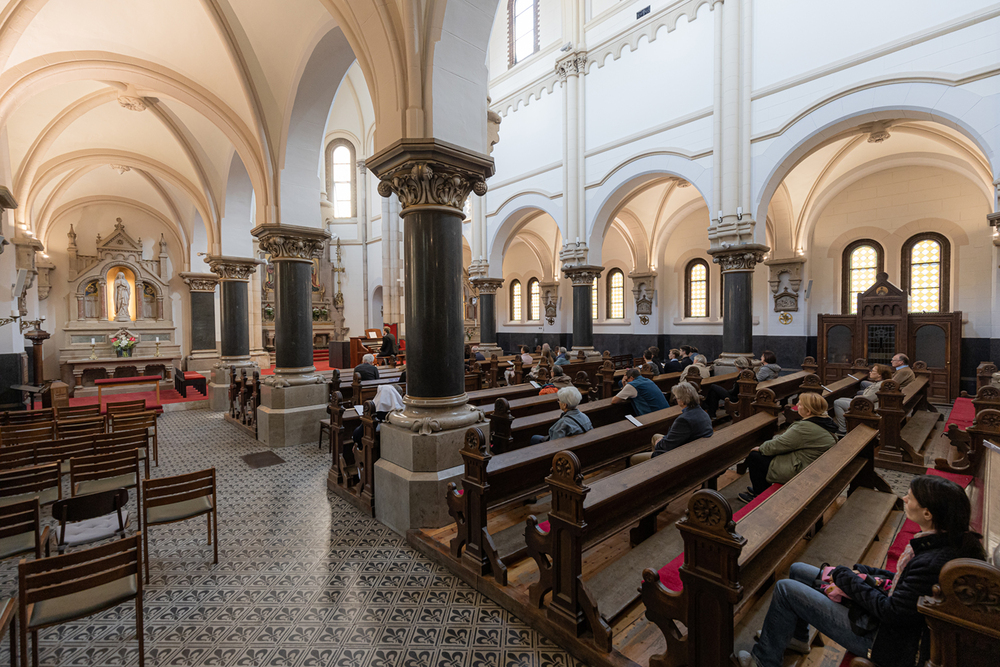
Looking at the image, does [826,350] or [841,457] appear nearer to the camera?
[841,457]

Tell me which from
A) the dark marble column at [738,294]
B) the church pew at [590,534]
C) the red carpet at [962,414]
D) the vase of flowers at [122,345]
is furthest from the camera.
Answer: the vase of flowers at [122,345]

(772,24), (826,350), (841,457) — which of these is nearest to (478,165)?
(841,457)

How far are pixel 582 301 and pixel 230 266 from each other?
928cm

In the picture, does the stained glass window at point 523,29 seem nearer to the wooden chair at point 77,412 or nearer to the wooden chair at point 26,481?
the wooden chair at point 77,412

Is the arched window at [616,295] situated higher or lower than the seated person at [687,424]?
higher

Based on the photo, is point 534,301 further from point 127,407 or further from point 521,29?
point 127,407

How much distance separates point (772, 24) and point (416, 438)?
37.3 ft

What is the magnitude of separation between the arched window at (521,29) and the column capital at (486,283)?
766 centimetres

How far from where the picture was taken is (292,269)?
779 centimetres

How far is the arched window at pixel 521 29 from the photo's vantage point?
602 inches

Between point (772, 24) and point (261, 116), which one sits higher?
point (772, 24)

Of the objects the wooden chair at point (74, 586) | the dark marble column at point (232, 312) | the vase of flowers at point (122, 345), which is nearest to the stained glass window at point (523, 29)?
the dark marble column at point (232, 312)

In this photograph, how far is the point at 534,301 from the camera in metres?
22.8

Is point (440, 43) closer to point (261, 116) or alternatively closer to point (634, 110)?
point (261, 116)
